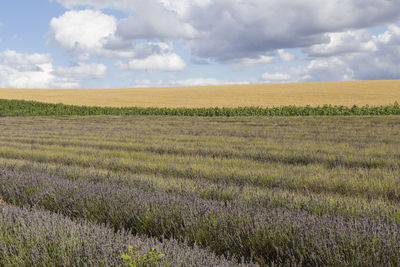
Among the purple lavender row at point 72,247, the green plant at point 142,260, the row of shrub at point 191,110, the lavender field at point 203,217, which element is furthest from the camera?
the row of shrub at point 191,110

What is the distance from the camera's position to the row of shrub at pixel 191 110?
28.7 m

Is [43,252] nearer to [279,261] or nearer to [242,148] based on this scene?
[279,261]

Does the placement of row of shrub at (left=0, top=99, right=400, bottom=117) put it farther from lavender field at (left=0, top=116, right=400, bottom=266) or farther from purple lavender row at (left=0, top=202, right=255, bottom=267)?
purple lavender row at (left=0, top=202, right=255, bottom=267)

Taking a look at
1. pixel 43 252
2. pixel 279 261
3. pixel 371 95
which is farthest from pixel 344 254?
pixel 371 95

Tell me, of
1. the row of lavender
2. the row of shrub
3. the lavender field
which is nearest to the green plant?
the lavender field

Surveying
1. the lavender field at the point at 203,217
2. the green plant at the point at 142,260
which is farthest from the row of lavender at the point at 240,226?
the green plant at the point at 142,260

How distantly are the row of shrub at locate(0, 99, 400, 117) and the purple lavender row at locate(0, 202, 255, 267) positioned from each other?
92.9 ft

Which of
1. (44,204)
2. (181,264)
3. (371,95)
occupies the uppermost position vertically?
(371,95)

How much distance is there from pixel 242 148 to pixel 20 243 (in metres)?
7.66

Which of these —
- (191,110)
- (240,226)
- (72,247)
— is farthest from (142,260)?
(191,110)

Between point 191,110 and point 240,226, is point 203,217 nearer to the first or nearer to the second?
point 240,226

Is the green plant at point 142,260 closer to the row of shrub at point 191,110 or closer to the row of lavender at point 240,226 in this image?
the row of lavender at point 240,226

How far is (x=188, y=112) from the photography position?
36.0 metres

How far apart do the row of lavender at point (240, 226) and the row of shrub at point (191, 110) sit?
88.9 feet
